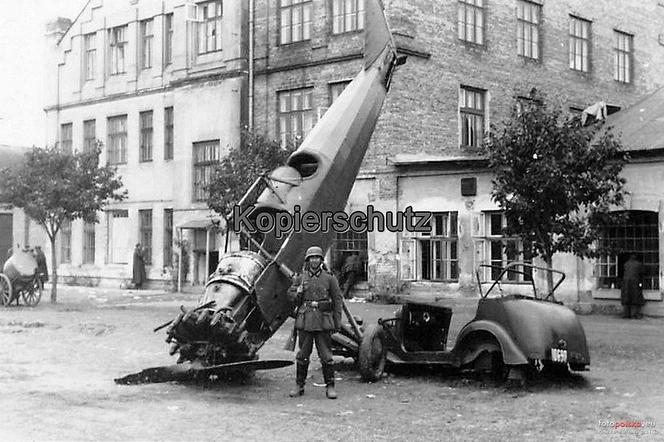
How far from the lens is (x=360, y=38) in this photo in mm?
25750

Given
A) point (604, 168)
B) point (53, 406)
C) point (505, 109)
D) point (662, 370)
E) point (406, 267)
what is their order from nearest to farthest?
1. point (53, 406)
2. point (662, 370)
3. point (604, 168)
4. point (406, 267)
5. point (505, 109)

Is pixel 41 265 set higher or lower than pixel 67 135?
lower

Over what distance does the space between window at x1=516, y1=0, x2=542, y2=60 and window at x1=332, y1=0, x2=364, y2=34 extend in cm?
603

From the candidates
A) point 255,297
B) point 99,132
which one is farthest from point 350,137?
point 99,132

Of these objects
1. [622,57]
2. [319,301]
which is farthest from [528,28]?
[319,301]

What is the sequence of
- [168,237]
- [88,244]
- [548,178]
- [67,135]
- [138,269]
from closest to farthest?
[548,178], [138,269], [168,237], [88,244], [67,135]

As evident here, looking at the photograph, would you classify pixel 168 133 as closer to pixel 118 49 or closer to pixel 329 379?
pixel 118 49

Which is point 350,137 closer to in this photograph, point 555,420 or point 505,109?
point 555,420

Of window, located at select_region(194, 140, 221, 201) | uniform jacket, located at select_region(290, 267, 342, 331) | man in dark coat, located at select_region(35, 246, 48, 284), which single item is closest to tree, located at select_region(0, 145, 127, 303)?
man in dark coat, located at select_region(35, 246, 48, 284)

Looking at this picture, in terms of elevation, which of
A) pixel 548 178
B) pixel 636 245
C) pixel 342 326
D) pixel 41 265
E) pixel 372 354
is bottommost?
pixel 372 354

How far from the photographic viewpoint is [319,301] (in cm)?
1032

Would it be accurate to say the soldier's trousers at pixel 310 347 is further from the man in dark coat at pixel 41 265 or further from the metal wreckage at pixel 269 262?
the man in dark coat at pixel 41 265

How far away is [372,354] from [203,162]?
65.4 ft

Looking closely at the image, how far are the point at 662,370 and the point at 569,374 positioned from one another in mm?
1852
